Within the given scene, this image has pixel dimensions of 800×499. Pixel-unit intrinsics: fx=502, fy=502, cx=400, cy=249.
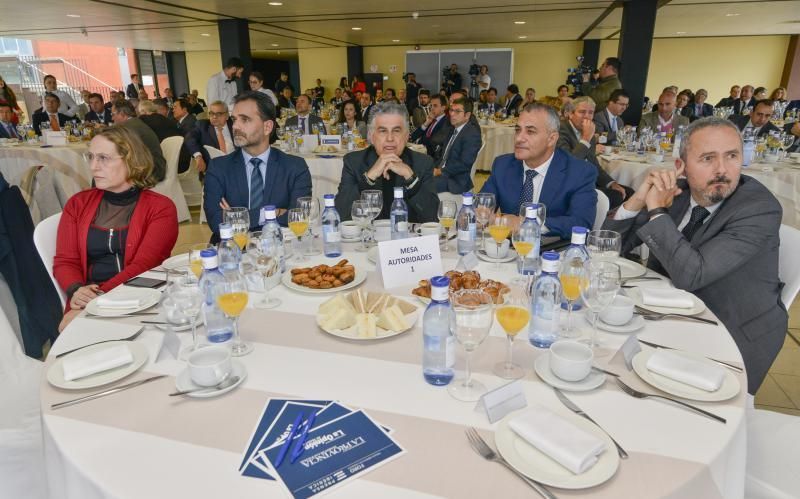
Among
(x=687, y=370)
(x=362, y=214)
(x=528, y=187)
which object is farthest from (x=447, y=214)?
(x=687, y=370)

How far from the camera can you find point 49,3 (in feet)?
28.5

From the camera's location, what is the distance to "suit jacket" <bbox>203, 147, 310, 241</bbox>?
2953mm

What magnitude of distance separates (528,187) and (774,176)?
9.42 feet

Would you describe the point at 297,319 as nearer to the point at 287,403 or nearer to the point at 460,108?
the point at 287,403

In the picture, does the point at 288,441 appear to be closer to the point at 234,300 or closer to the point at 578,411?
the point at 234,300

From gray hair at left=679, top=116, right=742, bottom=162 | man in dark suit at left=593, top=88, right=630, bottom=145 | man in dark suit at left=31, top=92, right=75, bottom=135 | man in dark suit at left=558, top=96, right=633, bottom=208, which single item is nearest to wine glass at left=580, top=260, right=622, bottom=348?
gray hair at left=679, top=116, right=742, bottom=162

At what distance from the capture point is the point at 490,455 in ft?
3.01

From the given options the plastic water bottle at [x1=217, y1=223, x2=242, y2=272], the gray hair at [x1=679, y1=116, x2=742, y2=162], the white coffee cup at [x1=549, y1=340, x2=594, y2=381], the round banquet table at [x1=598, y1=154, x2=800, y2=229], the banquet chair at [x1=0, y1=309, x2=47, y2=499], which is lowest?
the banquet chair at [x1=0, y1=309, x2=47, y2=499]

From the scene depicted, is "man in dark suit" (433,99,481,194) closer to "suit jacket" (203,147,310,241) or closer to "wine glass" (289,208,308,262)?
"suit jacket" (203,147,310,241)

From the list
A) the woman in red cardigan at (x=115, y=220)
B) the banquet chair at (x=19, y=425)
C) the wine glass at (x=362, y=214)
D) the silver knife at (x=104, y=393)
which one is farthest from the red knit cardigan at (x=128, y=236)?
the silver knife at (x=104, y=393)

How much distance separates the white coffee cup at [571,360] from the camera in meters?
1.12

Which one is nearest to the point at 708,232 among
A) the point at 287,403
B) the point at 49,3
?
the point at 287,403

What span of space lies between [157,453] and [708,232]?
1.90 metres

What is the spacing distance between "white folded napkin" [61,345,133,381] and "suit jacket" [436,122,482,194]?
3.90m
